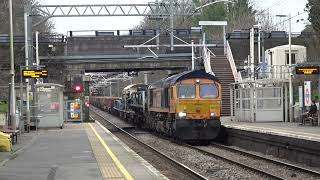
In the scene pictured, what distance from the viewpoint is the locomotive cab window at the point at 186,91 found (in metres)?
26.9

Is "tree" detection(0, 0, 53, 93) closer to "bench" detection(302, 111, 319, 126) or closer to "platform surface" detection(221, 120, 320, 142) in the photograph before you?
"bench" detection(302, 111, 319, 126)

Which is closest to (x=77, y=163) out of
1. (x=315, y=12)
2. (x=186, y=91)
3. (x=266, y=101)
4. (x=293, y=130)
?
Answer: (x=293, y=130)

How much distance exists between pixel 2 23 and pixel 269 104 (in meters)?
27.9

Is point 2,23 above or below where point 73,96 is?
above

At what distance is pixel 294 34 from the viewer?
61.5m

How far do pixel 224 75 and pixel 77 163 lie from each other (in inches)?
980

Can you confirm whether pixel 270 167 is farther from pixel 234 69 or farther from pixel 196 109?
pixel 234 69

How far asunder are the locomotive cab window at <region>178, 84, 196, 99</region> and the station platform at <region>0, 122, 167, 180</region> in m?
5.02

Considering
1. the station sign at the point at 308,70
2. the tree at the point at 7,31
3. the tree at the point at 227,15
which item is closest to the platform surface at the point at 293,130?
the station sign at the point at 308,70

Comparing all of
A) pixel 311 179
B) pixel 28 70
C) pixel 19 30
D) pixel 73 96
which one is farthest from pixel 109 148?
pixel 19 30

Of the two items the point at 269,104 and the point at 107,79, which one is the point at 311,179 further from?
the point at 107,79

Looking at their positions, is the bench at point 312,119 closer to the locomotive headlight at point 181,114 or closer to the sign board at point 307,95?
the sign board at point 307,95

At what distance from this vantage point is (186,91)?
2702 cm

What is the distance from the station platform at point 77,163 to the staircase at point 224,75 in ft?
54.3
